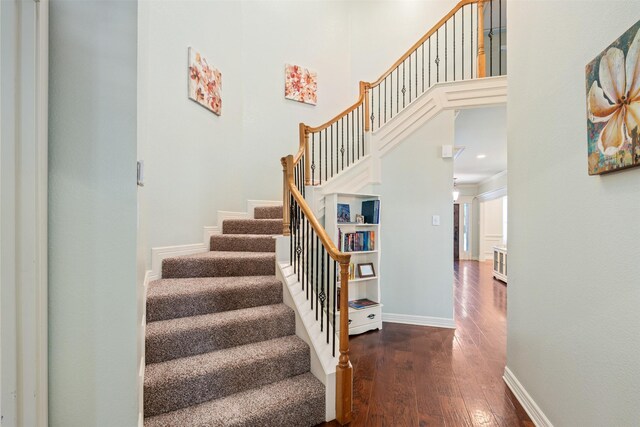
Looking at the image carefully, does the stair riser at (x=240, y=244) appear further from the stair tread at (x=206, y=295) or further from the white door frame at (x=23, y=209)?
the white door frame at (x=23, y=209)

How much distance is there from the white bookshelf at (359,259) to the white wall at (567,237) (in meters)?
1.42

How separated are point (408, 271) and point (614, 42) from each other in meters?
2.83

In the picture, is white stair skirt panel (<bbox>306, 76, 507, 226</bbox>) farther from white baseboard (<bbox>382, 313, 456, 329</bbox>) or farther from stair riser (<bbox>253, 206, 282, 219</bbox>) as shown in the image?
white baseboard (<bbox>382, 313, 456, 329</bbox>)

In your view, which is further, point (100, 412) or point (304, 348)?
point (304, 348)

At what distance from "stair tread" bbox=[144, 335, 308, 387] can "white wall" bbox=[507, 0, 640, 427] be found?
1.52m

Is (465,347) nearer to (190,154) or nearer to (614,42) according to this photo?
(614,42)

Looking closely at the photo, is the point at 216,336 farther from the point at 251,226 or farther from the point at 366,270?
the point at 366,270

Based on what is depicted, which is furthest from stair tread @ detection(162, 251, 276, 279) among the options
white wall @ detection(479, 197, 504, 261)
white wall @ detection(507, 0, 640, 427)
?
white wall @ detection(479, 197, 504, 261)

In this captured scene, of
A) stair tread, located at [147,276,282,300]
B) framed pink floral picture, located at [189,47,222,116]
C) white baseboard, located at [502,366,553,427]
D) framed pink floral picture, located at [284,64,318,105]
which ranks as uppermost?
framed pink floral picture, located at [284,64,318,105]

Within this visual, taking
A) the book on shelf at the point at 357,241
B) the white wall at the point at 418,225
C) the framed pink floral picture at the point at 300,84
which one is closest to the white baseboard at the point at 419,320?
the white wall at the point at 418,225

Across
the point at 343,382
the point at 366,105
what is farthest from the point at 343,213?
the point at 343,382

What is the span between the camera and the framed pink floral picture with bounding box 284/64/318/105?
4.37 metres

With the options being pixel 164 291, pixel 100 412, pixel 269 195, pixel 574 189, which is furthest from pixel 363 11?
pixel 100 412

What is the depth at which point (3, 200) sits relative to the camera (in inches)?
36.6
